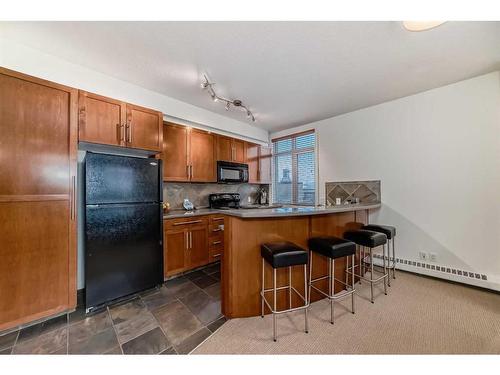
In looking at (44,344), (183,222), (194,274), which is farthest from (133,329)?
(183,222)

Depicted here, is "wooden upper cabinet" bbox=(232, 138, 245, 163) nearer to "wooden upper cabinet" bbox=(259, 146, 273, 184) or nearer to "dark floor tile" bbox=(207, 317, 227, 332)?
"wooden upper cabinet" bbox=(259, 146, 273, 184)

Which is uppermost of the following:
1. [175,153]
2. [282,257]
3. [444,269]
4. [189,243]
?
[175,153]

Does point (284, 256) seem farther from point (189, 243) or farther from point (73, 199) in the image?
point (73, 199)

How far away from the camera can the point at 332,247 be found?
1.75 m

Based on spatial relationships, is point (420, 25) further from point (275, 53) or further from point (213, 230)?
point (213, 230)

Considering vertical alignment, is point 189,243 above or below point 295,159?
below

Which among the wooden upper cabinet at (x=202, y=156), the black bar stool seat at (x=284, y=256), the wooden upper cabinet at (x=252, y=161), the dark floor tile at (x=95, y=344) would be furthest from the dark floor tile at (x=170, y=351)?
the wooden upper cabinet at (x=252, y=161)

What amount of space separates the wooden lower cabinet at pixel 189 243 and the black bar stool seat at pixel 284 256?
1.14 m

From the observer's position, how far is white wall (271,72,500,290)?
2.33m

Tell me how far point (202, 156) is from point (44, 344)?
2737mm

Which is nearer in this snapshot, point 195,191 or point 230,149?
point 195,191

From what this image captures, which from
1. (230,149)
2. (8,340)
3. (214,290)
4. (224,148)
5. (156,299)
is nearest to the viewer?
(8,340)

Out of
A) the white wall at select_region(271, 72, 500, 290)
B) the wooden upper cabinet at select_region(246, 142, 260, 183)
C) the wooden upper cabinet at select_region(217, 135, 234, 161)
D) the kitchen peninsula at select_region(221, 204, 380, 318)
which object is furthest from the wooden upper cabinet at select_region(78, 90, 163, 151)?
the white wall at select_region(271, 72, 500, 290)

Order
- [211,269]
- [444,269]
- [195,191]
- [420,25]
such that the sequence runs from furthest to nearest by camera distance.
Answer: [195,191]
[211,269]
[444,269]
[420,25]
